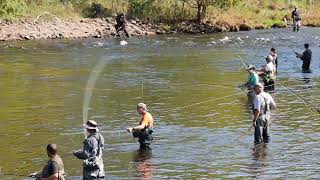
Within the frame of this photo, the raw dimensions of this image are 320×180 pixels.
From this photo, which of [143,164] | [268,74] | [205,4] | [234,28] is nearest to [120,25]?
[205,4]

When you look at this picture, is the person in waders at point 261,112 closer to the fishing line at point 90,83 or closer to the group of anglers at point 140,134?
the group of anglers at point 140,134

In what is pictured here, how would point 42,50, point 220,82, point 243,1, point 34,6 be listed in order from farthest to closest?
point 243,1 < point 34,6 < point 42,50 < point 220,82

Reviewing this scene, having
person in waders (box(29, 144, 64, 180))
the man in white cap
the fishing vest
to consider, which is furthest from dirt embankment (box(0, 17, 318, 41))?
person in waders (box(29, 144, 64, 180))

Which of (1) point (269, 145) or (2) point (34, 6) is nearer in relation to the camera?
(1) point (269, 145)

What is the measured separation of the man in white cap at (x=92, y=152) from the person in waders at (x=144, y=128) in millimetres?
3230

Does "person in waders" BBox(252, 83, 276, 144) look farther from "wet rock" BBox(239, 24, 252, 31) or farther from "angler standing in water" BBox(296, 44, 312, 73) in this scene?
"wet rock" BBox(239, 24, 252, 31)

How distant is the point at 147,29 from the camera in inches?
2477

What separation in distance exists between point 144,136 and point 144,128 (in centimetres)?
49

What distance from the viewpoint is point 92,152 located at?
15.9 meters

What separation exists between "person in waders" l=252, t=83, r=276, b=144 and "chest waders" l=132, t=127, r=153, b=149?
115 inches

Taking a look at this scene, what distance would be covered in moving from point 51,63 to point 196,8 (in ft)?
87.2

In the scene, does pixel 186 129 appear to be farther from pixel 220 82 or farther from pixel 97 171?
pixel 220 82

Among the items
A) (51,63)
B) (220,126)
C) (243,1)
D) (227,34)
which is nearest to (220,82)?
(220,126)

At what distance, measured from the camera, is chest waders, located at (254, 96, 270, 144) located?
66.4ft
